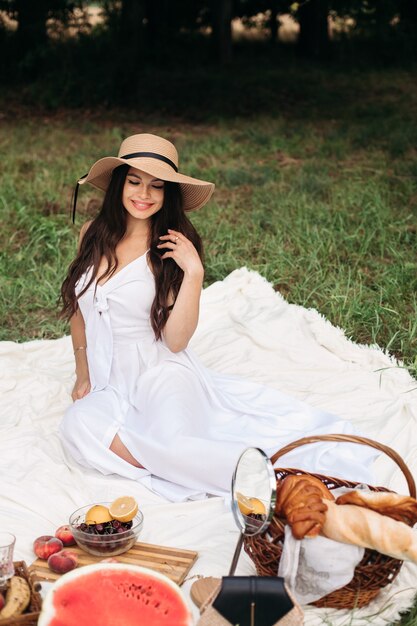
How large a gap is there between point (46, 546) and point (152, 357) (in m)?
1.11

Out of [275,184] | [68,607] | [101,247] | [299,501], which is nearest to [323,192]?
[275,184]

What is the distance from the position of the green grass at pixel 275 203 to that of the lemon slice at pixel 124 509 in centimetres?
102

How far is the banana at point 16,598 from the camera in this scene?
222 centimetres

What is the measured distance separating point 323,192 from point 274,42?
10423 mm

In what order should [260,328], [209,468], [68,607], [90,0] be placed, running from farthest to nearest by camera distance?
1. [90,0]
2. [260,328]
3. [209,468]
4. [68,607]

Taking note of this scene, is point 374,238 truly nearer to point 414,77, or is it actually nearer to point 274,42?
point 414,77

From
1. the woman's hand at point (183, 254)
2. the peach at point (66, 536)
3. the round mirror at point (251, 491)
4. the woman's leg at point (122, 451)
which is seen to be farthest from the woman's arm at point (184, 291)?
the round mirror at point (251, 491)

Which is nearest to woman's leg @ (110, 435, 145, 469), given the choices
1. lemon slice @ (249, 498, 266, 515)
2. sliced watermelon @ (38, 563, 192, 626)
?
lemon slice @ (249, 498, 266, 515)

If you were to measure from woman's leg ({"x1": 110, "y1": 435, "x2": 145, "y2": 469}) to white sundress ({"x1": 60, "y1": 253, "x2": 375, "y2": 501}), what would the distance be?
0.02 meters

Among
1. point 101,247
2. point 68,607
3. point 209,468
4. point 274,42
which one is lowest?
point 209,468

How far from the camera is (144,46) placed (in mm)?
12273

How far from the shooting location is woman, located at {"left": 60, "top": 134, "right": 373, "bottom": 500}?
3.46m

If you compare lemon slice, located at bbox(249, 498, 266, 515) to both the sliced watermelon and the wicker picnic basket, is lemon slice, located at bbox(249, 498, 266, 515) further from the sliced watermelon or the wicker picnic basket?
the sliced watermelon

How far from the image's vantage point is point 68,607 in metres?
2.12
